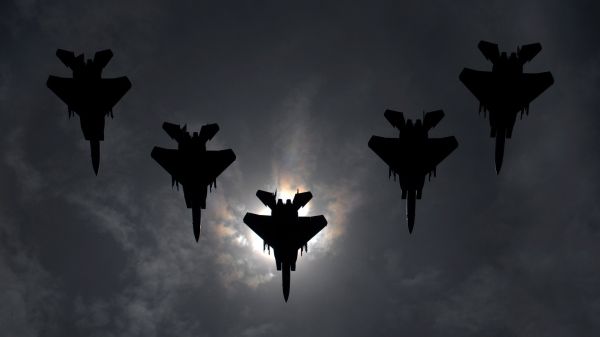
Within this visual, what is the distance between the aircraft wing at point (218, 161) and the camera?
5472cm

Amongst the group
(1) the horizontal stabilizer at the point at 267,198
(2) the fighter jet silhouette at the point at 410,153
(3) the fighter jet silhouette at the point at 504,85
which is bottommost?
(1) the horizontal stabilizer at the point at 267,198

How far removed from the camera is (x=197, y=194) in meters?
55.0

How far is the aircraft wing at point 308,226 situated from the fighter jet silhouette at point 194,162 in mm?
8546

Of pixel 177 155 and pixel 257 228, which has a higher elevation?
pixel 177 155

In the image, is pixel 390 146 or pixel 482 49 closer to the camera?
pixel 482 49

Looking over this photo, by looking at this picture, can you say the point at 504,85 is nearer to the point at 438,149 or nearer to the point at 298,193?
the point at 438,149

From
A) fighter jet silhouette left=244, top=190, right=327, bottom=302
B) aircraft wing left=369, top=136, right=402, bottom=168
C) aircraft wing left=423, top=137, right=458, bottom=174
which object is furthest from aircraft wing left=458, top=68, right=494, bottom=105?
fighter jet silhouette left=244, top=190, right=327, bottom=302

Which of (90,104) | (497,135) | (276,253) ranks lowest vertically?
(276,253)

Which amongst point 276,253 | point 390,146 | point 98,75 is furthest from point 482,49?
point 98,75

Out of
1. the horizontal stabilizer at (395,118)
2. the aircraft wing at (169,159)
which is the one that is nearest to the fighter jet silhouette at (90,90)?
the aircraft wing at (169,159)

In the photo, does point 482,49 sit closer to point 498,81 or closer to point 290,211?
point 498,81

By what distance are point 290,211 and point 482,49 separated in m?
20.5

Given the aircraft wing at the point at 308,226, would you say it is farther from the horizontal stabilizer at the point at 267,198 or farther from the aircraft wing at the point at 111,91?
the aircraft wing at the point at 111,91

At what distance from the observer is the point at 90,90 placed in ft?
173
